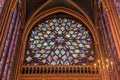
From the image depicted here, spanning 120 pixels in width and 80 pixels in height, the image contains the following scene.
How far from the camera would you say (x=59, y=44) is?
60.3ft

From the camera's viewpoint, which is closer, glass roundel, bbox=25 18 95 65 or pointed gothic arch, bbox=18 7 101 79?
pointed gothic arch, bbox=18 7 101 79

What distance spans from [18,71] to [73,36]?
17.2 ft

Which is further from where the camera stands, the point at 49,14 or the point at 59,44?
the point at 49,14

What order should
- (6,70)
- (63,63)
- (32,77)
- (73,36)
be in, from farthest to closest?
(73,36), (63,63), (32,77), (6,70)

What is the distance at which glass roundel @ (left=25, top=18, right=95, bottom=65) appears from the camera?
17297mm

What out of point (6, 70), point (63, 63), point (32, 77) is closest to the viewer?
point (6, 70)

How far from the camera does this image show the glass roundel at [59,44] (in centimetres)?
1730

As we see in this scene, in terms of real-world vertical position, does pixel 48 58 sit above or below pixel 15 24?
below

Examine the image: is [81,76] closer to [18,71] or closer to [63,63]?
[63,63]

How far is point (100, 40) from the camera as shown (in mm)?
17078

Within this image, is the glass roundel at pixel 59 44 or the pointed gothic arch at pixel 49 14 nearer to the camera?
the pointed gothic arch at pixel 49 14

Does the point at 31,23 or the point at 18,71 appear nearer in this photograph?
the point at 18,71

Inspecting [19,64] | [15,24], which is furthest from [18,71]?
[15,24]

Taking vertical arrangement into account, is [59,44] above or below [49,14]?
below
